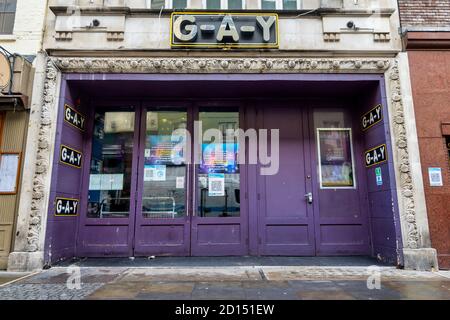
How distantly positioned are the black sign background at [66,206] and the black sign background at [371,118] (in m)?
6.90

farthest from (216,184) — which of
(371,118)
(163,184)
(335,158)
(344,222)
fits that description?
(371,118)

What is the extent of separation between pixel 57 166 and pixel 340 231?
20.7ft

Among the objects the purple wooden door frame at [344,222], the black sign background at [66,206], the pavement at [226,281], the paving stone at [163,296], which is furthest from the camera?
the purple wooden door frame at [344,222]

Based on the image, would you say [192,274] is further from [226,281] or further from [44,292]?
[44,292]

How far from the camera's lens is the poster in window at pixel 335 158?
→ 7195 millimetres

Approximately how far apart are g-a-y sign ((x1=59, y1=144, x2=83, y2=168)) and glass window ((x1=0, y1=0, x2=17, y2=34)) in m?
3.05

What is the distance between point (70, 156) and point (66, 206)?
1088 millimetres

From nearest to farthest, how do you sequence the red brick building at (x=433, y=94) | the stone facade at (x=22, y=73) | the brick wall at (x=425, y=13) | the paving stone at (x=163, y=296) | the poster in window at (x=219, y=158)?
the paving stone at (x=163, y=296)
the stone facade at (x=22, y=73)
the red brick building at (x=433, y=94)
the brick wall at (x=425, y=13)
the poster in window at (x=219, y=158)

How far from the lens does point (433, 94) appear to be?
6488 millimetres

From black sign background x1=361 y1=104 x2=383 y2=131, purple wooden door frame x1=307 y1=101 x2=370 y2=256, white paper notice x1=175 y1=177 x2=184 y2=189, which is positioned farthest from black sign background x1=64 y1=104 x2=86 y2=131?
black sign background x1=361 y1=104 x2=383 y2=131

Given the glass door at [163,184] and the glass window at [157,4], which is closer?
the glass door at [163,184]

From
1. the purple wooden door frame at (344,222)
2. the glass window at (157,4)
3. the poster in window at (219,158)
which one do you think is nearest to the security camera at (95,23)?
the glass window at (157,4)

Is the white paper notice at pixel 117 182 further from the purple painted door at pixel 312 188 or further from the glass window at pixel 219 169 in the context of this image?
the purple painted door at pixel 312 188
